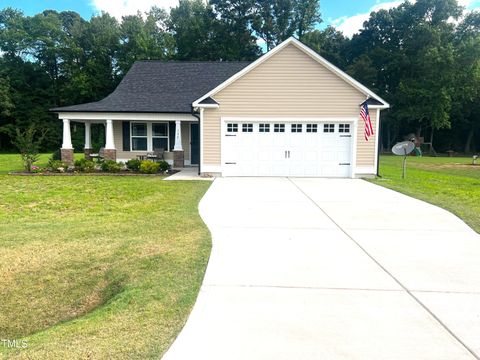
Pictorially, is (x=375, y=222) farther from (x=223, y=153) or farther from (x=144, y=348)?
(x=223, y=153)

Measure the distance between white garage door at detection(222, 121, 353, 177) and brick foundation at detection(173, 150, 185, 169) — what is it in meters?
3.27

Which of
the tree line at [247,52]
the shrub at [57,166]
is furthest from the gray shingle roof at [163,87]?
the tree line at [247,52]

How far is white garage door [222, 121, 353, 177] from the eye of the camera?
49.8ft

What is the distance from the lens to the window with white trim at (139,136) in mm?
19031

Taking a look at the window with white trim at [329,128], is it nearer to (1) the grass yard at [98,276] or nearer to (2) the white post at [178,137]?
(2) the white post at [178,137]

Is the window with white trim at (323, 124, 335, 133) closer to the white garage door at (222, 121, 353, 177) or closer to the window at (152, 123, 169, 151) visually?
the white garage door at (222, 121, 353, 177)

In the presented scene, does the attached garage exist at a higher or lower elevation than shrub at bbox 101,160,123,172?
higher

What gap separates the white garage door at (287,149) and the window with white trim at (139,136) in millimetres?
5739

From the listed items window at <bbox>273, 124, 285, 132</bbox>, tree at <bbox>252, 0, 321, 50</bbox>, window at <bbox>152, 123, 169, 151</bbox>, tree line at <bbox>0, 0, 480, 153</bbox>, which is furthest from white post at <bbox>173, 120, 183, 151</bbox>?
tree at <bbox>252, 0, 321, 50</bbox>

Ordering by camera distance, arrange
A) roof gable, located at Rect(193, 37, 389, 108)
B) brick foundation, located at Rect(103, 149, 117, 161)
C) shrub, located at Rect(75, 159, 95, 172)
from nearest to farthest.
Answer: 1. roof gable, located at Rect(193, 37, 389, 108)
2. shrub, located at Rect(75, 159, 95, 172)
3. brick foundation, located at Rect(103, 149, 117, 161)

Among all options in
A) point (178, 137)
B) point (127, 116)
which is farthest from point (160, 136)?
point (127, 116)

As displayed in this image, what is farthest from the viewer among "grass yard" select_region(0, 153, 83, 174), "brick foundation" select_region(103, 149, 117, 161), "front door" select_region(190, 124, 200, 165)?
"front door" select_region(190, 124, 200, 165)

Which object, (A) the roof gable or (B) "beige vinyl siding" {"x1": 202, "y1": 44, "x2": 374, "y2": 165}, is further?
(B) "beige vinyl siding" {"x1": 202, "y1": 44, "x2": 374, "y2": 165}

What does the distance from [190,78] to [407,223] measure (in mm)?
16738
